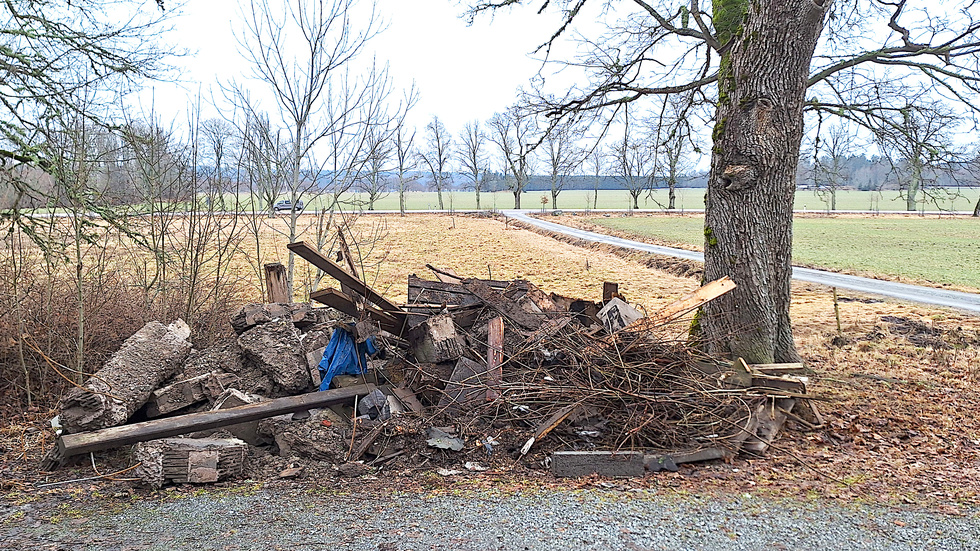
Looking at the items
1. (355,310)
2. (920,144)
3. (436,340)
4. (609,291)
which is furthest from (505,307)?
(920,144)

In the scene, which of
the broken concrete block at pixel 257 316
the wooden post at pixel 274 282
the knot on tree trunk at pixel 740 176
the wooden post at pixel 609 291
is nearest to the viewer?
the broken concrete block at pixel 257 316

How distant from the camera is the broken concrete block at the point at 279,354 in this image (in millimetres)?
6094

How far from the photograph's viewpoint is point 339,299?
606cm

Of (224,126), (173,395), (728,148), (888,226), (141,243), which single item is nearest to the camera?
(173,395)

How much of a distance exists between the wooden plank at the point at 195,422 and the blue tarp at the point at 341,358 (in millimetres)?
225

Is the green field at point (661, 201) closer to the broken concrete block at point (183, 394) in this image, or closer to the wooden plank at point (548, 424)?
the wooden plank at point (548, 424)

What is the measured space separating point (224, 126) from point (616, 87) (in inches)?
281

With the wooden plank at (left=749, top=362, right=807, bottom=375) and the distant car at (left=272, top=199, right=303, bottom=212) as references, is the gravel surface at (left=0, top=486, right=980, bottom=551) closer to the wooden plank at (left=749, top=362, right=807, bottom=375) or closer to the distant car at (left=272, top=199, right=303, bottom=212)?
the wooden plank at (left=749, top=362, right=807, bottom=375)

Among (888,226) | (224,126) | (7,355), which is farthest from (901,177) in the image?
(888,226)

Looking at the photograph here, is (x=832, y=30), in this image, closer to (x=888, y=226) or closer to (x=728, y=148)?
(x=728, y=148)

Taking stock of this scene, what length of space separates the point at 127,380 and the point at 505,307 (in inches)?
139

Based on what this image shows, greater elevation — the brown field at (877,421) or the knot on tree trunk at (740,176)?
the knot on tree trunk at (740,176)

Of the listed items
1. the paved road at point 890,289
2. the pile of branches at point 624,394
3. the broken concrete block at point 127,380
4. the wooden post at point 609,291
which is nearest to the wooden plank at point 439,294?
the pile of branches at point 624,394

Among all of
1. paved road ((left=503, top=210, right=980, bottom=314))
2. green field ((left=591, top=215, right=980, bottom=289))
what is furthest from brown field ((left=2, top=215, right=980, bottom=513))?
green field ((left=591, top=215, right=980, bottom=289))
